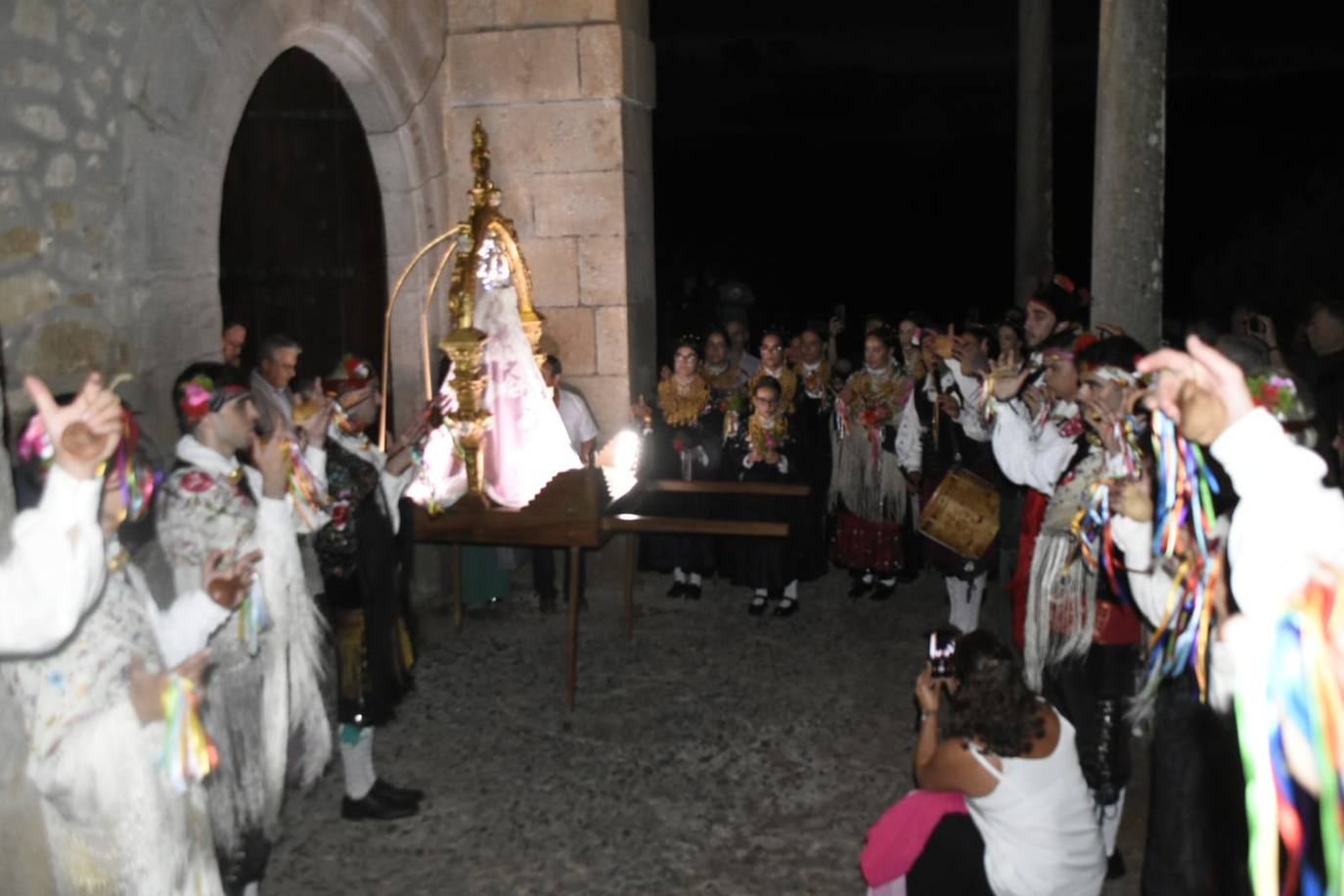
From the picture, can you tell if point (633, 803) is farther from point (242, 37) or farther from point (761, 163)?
point (761, 163)

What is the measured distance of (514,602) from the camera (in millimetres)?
7672

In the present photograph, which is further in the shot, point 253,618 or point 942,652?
point 942,652

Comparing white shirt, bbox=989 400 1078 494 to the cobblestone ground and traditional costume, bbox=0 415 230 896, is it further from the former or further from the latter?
traditional costume, bbox=0 415 230 896

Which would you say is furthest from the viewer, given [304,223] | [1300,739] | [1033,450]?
[304,223]

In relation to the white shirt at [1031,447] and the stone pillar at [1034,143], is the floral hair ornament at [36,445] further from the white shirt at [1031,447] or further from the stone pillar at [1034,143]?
the stone pillar at [1034,143]

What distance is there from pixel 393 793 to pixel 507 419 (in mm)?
2033

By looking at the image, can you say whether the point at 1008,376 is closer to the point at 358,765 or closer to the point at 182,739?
the point at 358,765

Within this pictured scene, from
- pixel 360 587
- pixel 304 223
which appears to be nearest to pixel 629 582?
pixel 360 587

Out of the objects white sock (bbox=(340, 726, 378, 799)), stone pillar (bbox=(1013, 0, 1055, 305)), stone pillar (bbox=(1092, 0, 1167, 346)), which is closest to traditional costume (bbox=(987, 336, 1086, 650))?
stone pillar (bbox=(1092, 0, 1167, 346))

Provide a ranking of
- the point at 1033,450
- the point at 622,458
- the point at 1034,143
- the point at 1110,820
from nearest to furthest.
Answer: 1. the point at 1110,820
2. the point at 1033,450
3. the point at 622,458
4. the point at 1034,143

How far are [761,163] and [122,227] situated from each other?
1649 centimetres

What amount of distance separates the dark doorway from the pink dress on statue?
0.94m

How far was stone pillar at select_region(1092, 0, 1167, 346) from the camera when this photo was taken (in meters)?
5.39

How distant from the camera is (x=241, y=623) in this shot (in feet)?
11.9
